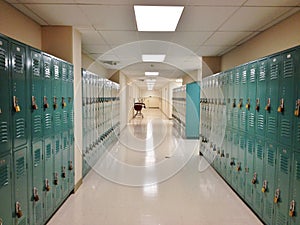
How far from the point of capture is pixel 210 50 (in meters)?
5.18

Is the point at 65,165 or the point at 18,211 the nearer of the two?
the point at 18,211

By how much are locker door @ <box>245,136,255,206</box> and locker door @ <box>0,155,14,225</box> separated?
2.64 m

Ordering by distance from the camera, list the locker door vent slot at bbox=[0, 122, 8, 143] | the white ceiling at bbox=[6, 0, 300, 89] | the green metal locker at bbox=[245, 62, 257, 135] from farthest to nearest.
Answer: the green metal locker at bbox=[245, 62, 257, 135], the white ceiling at bbox=[6, 0, 300, 89], the locker door vent slot at bbox=[0, 122, 8, 143]

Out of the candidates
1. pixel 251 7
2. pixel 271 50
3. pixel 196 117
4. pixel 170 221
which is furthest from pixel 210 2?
pixel 196 117

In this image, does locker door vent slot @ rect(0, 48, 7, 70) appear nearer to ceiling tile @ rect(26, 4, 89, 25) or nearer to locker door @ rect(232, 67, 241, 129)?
ceiling tile @ rect(26, 4, 89, 25)

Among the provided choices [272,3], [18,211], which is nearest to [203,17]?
[272,3]

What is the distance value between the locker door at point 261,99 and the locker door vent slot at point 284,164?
0.43m

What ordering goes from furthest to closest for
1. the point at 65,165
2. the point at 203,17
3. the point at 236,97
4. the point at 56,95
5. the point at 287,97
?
the point at 236,97 < the point at 65,165 < the point at 203,17 < the point at 56,95 < the point at 287,97

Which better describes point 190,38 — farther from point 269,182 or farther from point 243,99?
point 269,182

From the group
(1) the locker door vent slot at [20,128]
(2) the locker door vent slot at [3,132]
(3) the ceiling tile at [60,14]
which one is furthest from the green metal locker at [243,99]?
(2) the locker door vent slot at [3,132]

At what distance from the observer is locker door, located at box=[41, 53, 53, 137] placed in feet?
8.34

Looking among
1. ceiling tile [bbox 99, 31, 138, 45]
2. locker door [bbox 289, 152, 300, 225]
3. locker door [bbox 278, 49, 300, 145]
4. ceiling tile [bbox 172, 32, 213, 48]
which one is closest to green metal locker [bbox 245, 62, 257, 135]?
locker door [bbox 278, 49, 300, 145]

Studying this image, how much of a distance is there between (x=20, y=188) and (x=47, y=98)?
0.99 meters

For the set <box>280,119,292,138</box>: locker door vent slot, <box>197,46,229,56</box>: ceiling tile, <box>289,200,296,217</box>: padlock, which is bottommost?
<box>289,200,296,217</box>: padlock
